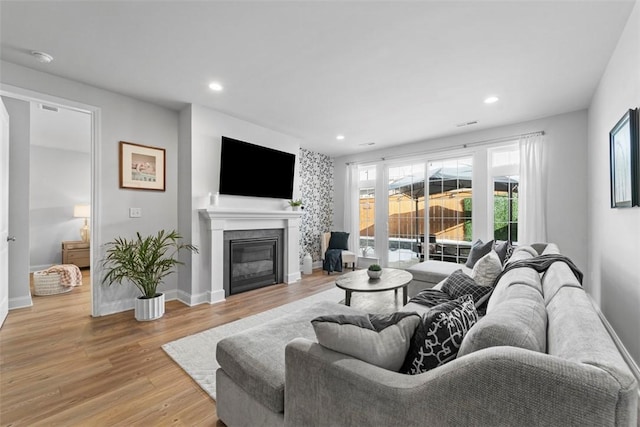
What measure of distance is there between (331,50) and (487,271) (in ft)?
7.44

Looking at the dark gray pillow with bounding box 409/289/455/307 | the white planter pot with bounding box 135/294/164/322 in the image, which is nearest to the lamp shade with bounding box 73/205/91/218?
the white planter pot with bounding box 135/294/164/322

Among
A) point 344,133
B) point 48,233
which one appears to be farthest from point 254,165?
point 48,233

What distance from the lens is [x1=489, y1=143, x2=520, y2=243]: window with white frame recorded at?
4.30m

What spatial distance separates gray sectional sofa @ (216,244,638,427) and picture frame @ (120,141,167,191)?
9.32 ft

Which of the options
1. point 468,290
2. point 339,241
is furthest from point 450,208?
point 468,290

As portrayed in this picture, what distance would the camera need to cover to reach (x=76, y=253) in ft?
18.4

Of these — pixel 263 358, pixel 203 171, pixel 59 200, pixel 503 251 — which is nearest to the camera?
pixel 263 358

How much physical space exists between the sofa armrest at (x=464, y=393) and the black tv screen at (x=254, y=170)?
10.6ft

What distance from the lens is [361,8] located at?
6.24 feet

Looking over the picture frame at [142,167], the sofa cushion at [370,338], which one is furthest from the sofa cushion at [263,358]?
the picture frame at [142,167]

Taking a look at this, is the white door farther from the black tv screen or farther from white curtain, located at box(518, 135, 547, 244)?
white curtain, located at box(518, 135, 547, 244)

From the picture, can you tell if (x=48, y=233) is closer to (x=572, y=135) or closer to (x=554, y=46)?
(x=554, y=46)

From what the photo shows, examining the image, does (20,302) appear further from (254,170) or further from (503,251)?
(503,251)

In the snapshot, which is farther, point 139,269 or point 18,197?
point 18,197
